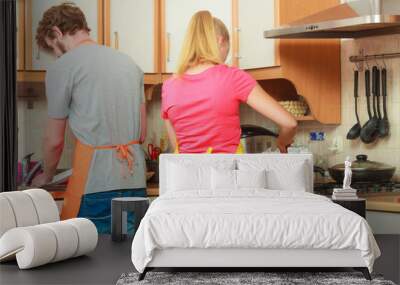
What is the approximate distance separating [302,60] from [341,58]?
411mm

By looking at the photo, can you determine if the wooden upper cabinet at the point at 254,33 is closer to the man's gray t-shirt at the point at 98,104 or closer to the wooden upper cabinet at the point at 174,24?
the wooden upper cabinet at the point at 174,24

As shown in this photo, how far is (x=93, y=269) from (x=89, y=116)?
83.3 inches

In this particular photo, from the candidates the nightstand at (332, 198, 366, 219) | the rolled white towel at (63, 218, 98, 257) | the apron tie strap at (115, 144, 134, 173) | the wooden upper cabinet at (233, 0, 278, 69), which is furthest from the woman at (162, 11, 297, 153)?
the rolled white towel at (63, 218, 98, 257)

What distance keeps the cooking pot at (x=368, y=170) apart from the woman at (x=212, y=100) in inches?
24.0

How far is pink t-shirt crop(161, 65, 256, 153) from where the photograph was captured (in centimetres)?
693

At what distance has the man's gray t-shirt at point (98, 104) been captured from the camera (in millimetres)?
7262

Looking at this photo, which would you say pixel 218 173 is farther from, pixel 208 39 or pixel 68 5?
pixel 68 5

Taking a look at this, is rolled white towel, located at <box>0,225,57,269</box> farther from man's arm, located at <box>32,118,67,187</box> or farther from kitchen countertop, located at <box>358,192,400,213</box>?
kitchen countertop, located at <box>358,192,400,213</box>

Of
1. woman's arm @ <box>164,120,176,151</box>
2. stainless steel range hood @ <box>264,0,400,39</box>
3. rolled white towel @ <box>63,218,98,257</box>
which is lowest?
rolled white towel @ <box>63,218,98,257</box>

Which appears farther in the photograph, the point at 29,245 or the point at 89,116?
the point at 89,116

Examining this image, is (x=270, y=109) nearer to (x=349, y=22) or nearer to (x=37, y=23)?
(x=349, y=22)

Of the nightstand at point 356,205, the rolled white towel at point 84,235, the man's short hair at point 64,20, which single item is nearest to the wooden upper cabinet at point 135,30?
the man's short hair at point 64,20

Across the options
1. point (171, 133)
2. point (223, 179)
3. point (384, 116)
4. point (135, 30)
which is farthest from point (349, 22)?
point (135, 30)

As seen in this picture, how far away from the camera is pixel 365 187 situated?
6.74 metres
